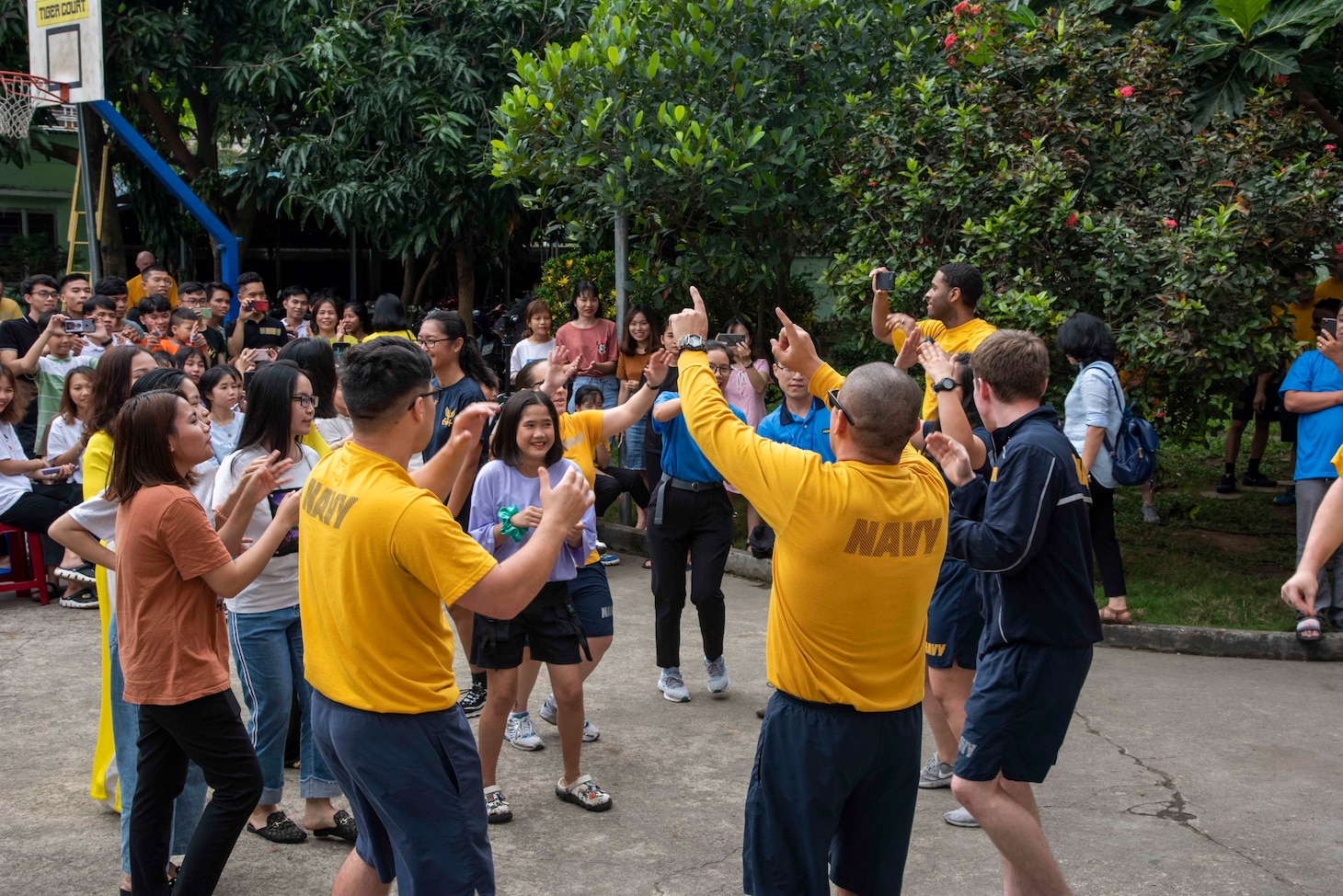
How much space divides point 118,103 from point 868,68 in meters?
11.9

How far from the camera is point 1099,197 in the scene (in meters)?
8.30

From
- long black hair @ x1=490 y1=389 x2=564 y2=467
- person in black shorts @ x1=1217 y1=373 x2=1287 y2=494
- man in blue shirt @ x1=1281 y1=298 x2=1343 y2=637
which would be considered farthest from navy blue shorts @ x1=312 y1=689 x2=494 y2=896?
person in black shorts @ x1=1217 y1=373 x2=1287 y2=494

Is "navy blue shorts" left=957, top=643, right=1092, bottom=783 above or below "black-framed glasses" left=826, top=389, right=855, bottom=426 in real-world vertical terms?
below

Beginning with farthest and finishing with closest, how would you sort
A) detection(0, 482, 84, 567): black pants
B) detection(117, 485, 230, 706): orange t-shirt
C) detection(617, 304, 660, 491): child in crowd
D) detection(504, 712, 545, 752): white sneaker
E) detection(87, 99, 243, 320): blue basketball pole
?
detection(87, 99, 243, 320): blue basketball pole < detection(617, 304, 660, 491): child in crowd < detection(0, 482, 84, 567): black pants < detection(504, 712, 545, 752): white sneaker < detection(117, 485, 230, 706): orange t-shirt

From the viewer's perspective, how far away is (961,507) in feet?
13.0

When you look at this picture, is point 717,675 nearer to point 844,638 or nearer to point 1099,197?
point 844,638

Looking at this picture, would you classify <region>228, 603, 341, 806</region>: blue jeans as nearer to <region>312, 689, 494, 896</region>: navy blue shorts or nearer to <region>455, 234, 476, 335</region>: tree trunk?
<region>312, 689, 494, 896</region>: navy blue shorts

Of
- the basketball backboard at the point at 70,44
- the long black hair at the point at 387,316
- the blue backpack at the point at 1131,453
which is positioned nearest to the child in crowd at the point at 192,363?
the long black hair at the point at 387,316

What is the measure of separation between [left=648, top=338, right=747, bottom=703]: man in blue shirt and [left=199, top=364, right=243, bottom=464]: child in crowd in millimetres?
2109

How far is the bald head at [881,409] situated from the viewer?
124 inches

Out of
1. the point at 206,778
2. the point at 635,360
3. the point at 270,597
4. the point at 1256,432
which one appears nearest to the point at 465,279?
the point at 635,360

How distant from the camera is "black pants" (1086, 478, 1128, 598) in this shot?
7.16m

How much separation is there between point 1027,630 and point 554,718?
2.97 m

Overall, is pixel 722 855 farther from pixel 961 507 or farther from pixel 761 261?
pixel 761 261
